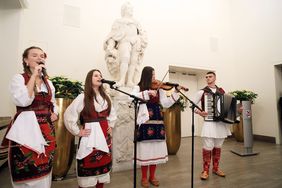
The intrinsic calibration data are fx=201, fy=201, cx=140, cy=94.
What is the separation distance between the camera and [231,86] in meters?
6.98

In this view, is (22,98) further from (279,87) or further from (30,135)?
(279,87)

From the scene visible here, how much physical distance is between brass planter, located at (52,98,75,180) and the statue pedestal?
0.68 m

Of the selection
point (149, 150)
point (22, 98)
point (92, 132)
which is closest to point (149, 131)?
point (149, 150)

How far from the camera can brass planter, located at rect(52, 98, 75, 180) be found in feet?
8.93

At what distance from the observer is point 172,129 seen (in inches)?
169

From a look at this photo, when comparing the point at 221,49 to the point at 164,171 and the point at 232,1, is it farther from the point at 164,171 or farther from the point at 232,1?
the point at 164,171

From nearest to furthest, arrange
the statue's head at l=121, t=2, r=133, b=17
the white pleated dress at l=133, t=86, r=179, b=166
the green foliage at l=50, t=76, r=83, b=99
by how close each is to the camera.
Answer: the white pleated dress at l=133, t=86, r=179, b=166 → the green foliage at l=50, t=76, r=83, b=99 → the statue's head at l=121, t=2, r=133, b=17

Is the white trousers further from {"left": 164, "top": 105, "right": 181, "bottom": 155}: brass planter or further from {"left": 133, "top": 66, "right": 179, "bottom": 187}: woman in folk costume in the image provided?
{"left": 164, "top": 105, "right": 181, "bottom": 155}: brass planter

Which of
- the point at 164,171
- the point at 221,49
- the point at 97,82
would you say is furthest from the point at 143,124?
the point at 221,49

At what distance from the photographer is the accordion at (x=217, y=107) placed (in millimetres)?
2785

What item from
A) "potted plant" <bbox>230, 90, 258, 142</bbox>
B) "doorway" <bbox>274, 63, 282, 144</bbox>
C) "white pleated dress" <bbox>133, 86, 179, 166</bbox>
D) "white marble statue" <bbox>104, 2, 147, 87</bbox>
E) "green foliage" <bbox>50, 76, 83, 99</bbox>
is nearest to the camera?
"white pleated dress" <bbox>133, 86, 179, 166</bbox>

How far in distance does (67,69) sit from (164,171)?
3.05m

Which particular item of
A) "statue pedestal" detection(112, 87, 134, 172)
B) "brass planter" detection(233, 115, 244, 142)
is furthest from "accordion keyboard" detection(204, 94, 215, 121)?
"brass planter" detection(233, 115, 244, 142)

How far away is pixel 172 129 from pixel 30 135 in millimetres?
3276
